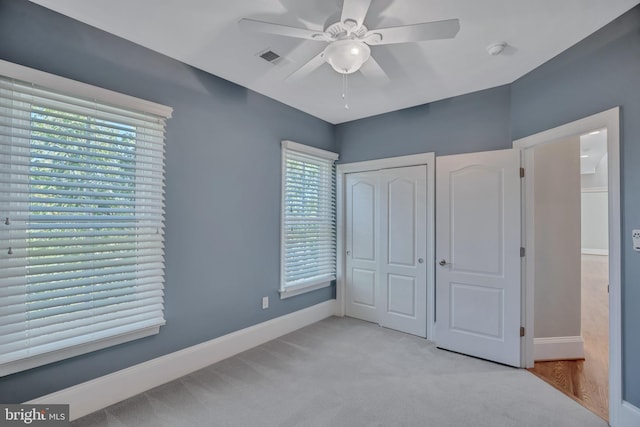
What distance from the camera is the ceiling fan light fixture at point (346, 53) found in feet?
5.92

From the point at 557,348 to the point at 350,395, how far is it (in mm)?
2313

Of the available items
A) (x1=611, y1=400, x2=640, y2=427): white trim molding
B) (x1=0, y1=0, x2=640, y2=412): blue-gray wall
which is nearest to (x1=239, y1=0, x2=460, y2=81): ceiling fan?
(x1=0, y1=0, x2=640, y2=412): blue-gray wall

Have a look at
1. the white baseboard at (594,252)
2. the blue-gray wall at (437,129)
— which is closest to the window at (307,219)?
the blue-gray wall at (437,129)

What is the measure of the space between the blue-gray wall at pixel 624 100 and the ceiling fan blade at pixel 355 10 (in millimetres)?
1860

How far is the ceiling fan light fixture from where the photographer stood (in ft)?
5.92

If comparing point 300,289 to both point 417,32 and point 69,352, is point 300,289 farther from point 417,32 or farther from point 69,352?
point 417,32


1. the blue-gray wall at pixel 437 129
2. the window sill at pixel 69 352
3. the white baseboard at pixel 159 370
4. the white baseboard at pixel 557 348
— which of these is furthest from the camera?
the blue-gray wall at pixel 437 129

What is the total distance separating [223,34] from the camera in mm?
2188

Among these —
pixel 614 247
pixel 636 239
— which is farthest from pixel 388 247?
pixel 636 239

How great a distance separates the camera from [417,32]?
1620mm

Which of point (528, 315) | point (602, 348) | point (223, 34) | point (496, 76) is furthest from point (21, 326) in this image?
point (602, 348)

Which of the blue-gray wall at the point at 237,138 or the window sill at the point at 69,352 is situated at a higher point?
the blue-gray wall at the point at 237,138

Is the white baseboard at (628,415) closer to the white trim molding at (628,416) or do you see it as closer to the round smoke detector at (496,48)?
the white trim molding at (628,416)

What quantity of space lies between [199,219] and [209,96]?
1203 millimetres
